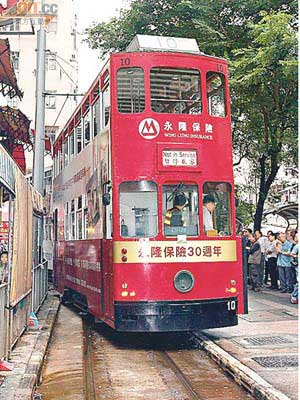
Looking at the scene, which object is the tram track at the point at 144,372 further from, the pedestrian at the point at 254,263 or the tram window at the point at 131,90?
the pedestrian at the point at 254,263

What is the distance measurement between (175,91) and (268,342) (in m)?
4.04

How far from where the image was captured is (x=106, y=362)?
9102mm

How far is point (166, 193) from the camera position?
9500mm

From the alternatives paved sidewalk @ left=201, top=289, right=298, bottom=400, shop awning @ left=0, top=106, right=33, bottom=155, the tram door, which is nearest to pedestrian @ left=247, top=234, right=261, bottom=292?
paved sidewalk @ left=201, top=289, right=298, bottom=400

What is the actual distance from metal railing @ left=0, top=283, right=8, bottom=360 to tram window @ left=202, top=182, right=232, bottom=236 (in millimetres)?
3149

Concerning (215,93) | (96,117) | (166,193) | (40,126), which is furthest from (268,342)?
(40,126)

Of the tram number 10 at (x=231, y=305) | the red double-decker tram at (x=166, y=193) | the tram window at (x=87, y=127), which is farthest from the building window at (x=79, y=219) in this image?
the tram number 10 at (x=231, y=305)

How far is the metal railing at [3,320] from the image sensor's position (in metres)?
7.70

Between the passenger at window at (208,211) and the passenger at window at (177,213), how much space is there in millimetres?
312

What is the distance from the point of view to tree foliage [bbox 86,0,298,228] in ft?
49.4

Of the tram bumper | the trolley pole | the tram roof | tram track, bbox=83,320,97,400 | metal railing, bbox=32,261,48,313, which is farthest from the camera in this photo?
the trolley pole

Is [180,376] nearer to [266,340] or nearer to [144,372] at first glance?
[144,372]

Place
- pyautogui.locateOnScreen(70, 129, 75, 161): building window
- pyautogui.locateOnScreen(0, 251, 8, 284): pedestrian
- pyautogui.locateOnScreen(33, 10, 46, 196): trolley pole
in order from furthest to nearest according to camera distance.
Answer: pyautogui.locateOnScreen(33, 10, 46, 196): trolley pole < pyautogui.locateOnScreen(70, 129, 75, 161): building window < pyautogui.locateOnScreen(0, 251, 8, 284): pedestrian

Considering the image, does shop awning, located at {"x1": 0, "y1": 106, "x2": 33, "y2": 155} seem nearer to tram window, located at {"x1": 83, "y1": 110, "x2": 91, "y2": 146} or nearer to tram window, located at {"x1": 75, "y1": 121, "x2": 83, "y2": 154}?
tram window, located at {"x1": 75, "y1": 121, "x2": 83, "y2": 154}
